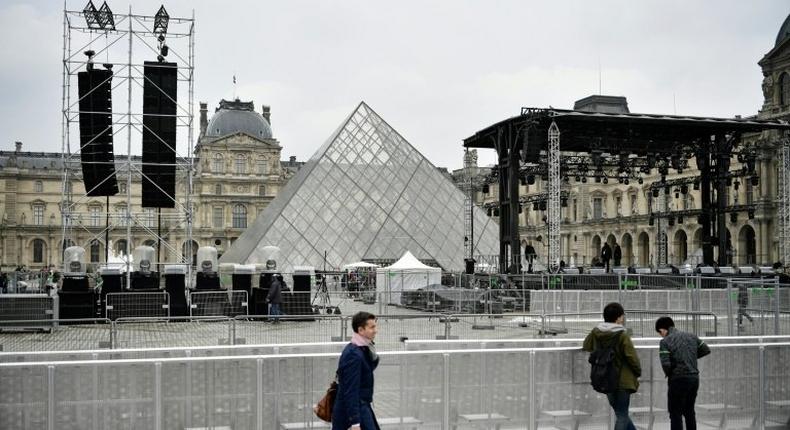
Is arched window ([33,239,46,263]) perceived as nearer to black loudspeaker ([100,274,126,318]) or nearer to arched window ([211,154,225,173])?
arched window ([211,154,225,173])

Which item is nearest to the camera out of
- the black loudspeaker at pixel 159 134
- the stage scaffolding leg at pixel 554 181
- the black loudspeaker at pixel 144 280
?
the black loudspeaker at pixel 144 280

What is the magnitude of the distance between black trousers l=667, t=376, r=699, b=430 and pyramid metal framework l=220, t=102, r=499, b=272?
2697cm

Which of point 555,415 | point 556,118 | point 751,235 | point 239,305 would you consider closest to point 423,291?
point 239,305

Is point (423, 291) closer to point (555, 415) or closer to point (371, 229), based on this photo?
point (371, 229)

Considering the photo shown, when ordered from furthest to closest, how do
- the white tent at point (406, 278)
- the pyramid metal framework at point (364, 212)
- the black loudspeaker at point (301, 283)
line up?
1. the pyramid metal framework at point (364, 212)
2. the white tent at point (406, 278)
3. the black loudspeaker at point (301, 283)

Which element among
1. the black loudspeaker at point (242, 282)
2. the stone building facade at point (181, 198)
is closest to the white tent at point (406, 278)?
the black loudspeaker at point (242, 282)

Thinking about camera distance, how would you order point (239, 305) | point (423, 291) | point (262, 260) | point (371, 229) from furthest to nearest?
point (371, 229), point (262, 260), point (423, 291), point (239, 305)

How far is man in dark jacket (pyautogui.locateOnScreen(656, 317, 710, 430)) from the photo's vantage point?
6301 millimetres

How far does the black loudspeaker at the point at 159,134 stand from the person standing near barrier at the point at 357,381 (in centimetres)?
1895

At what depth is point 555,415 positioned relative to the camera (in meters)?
6.35

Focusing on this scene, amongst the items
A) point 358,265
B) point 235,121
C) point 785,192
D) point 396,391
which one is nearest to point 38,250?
point 235,121

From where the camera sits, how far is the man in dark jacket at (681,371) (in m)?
6.30

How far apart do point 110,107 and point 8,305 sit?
24.9 ft

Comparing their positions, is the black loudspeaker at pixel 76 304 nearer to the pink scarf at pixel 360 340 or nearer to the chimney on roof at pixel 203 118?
the pink scarf at pixel 360 340
